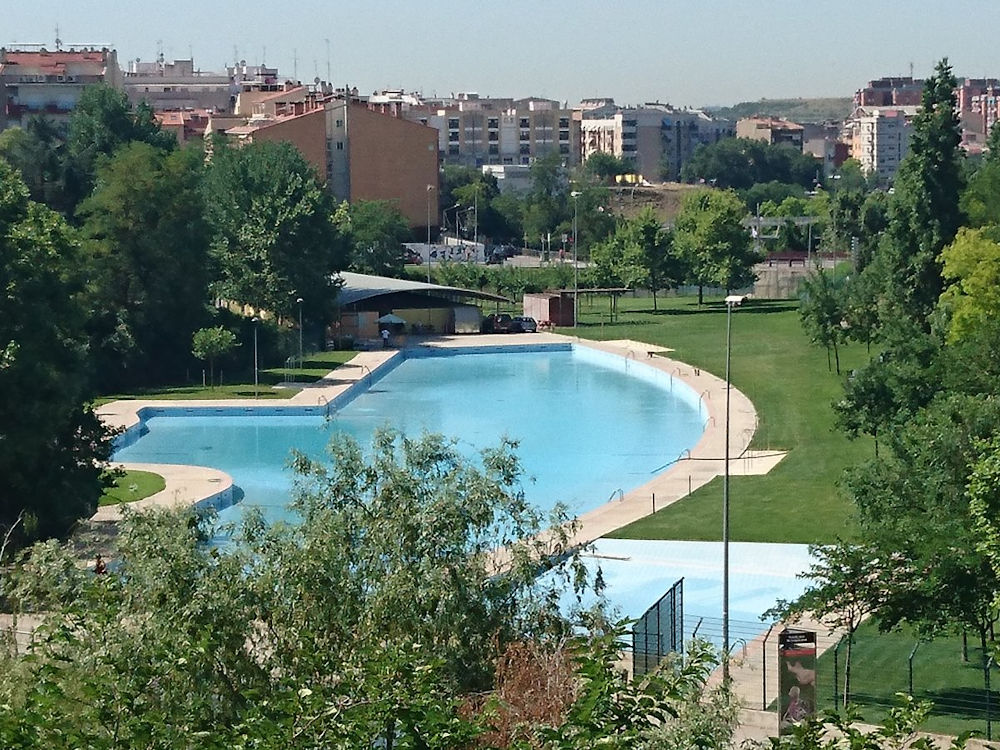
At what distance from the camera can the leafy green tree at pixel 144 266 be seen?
42438 mm

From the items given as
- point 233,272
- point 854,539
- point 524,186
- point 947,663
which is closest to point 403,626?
point 854,539

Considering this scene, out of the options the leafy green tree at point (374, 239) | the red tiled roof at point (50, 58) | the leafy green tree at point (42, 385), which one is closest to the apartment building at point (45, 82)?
the red tiled roof at point (50, 58)

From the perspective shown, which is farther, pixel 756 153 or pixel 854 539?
pixel 756 153

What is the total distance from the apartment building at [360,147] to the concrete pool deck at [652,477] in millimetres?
21128

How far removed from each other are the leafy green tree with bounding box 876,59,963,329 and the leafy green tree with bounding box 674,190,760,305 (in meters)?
18.6

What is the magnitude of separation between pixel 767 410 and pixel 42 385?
1800 cm

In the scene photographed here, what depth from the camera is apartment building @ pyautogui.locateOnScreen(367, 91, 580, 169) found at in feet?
447

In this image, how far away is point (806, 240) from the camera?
78.6m

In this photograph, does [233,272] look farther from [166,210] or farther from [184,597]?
[184,597]

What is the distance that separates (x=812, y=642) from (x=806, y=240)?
6337 centimetres

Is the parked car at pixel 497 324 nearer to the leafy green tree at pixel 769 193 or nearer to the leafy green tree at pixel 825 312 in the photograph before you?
the leafy green tree at pixel 825 312

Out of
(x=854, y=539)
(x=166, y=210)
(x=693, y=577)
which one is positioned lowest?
(x=693, y=577)

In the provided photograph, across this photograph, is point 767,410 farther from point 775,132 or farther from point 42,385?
point 775,132

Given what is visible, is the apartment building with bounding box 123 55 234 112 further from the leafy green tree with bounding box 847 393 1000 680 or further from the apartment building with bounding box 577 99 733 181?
the leafy green tree with bounding box 847 393 1000 680
